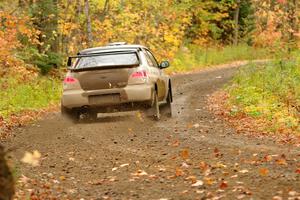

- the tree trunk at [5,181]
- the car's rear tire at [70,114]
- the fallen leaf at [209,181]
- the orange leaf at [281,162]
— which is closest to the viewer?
the tree trunk at [5,181]

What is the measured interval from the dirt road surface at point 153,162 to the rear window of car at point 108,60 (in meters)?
1.38

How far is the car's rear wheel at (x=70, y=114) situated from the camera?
43.5ft

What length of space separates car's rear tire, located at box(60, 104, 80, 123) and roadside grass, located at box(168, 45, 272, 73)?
18.2m

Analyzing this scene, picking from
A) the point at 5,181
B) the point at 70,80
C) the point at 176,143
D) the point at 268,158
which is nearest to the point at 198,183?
the point at 268,158

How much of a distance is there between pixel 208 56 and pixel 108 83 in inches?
992

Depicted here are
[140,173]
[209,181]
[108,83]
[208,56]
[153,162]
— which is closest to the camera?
[209,181]

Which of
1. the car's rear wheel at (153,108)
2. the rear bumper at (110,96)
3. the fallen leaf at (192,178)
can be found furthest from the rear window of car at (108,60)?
the fallen leaf at (192,178)

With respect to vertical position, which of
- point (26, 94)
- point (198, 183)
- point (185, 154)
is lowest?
point (26, 94)

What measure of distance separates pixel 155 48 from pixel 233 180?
2549cm

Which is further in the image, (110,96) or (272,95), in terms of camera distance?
(272,95)

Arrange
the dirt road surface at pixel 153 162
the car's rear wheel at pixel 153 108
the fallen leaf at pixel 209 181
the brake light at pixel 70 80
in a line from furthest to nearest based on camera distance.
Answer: the car's rear wheel at pixel 153 108, the brake light at pixel 70 80, the fallen leaf at pixel 209 181, the dirt road surface at pixel 153 162

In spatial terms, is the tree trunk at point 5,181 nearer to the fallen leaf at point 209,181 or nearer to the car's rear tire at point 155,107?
the fallen leaf at point 209,181

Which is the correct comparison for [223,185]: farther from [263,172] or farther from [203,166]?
[203,166]

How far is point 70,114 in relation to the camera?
13.4m
